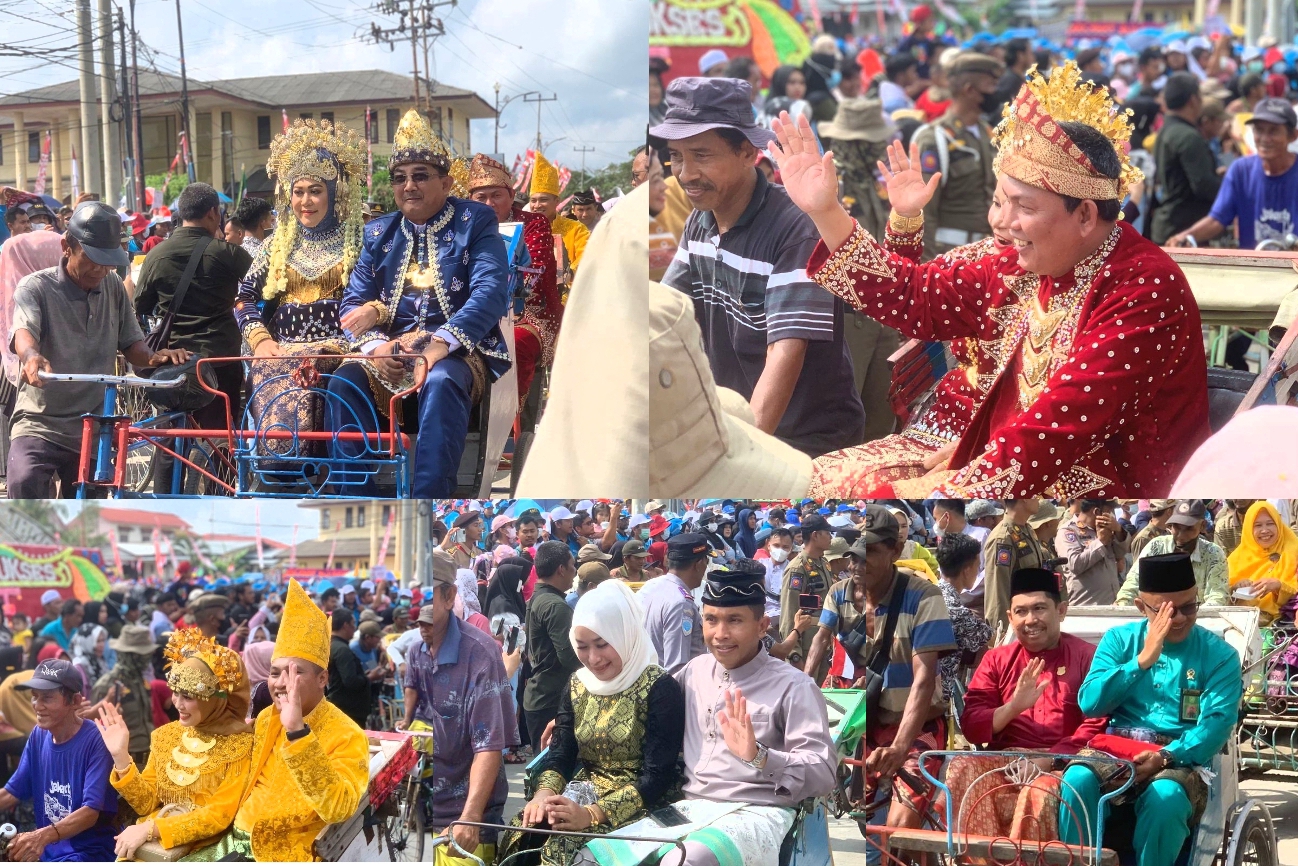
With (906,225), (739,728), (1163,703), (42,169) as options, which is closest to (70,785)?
(739,728)

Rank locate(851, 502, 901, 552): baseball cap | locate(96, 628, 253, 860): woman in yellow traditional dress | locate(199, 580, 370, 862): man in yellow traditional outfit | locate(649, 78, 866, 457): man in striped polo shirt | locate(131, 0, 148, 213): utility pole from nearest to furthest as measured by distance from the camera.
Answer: locate(851, 502, 901, 552): baseball cap, locate(199, 580, 370, 862): man in yellow traditional outfit, locate(96, 628, 253, 860): woman in yellow traditional dress, locate(649, 78, 866, 457): man in striped polo shirt, locate(131, 0, 148, 213): utility pole

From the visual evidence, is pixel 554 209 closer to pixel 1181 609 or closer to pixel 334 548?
pixel 334 548

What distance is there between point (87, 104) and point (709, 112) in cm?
260

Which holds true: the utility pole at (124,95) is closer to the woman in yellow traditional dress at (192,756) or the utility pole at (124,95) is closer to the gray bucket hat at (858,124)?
the woman in yellow traditional dress at (192,756)

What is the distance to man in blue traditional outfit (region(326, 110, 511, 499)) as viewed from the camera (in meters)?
5.74

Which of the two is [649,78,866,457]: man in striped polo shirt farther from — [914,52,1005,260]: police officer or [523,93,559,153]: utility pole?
[914,52,1005,260]: police officer

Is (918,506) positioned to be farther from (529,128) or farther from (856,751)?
(529,128)

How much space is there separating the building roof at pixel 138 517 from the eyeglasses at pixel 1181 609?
11.5ft

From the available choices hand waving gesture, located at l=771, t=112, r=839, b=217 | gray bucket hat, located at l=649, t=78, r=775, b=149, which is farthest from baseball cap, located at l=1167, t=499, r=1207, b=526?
gray bucket hat, located at l=649, t=78, r=775, b=149

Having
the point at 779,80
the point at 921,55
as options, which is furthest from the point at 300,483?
the point at 921,55

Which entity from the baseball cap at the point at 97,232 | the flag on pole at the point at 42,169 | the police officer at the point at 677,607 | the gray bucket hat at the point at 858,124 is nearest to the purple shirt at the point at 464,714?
the police officer at the point at 677,607

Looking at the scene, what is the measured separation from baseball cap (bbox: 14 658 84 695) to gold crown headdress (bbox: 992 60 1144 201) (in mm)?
3671

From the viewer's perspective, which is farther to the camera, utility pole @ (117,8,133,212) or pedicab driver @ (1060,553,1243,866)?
utility pole @ (117,8,133,212)

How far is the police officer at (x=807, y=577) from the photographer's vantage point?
4.68m
